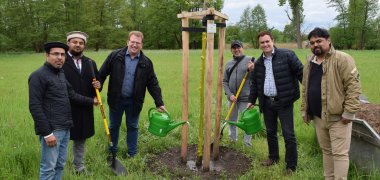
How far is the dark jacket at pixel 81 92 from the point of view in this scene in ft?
14.6

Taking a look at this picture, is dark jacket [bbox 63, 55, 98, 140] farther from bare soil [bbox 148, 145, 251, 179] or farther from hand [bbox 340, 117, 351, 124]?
hand [bbox 340, 117, 351, 124]

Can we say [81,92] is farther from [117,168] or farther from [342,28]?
[342,28]

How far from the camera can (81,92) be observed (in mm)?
4605

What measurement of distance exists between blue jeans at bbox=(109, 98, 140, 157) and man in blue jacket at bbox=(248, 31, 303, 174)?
1.96 metres

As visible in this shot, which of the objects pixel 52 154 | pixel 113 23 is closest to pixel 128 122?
pixel 52 154

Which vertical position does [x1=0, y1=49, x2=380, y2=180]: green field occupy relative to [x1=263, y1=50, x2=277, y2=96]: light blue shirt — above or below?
below

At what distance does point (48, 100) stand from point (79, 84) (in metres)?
0.86

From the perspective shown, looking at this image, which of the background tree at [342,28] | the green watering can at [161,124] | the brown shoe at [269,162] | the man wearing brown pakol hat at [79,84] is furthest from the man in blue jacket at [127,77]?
the background tree at [342,28]

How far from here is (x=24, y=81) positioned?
1377 cm

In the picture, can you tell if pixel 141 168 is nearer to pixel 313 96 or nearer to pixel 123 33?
pixel 313 96

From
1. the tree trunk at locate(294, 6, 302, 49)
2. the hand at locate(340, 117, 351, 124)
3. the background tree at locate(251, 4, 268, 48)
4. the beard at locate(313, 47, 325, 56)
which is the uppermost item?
the background tree at locate(251, 4, 268, 48)

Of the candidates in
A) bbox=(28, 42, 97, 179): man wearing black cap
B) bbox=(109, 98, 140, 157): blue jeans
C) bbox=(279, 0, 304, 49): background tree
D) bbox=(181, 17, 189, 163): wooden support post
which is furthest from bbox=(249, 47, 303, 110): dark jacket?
bbox=(279, 0, 304, 49): background tree

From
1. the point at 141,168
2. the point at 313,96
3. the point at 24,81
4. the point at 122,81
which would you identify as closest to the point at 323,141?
the point at 313,96

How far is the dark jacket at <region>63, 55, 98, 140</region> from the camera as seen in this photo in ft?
14.6
